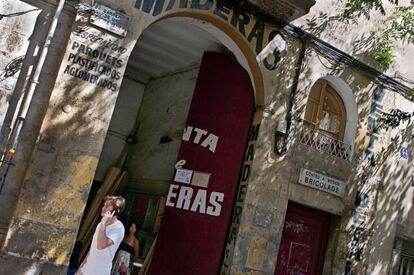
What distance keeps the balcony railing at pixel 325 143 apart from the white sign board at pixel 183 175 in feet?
7.61

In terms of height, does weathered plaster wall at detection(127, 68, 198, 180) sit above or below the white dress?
above

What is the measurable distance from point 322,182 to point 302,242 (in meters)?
1.28

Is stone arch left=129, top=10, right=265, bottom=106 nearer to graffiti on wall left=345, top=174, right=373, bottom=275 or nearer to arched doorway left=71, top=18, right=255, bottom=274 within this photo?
arched doorway left=71, top=18, right=255, bottom=274

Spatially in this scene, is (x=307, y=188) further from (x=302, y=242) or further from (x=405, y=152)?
(x=405, y=152)

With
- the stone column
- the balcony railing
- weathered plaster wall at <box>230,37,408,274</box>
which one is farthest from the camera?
the balcony railing

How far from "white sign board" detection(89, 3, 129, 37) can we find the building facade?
0.02 m

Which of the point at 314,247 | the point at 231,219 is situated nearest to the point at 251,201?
the point at 231,219

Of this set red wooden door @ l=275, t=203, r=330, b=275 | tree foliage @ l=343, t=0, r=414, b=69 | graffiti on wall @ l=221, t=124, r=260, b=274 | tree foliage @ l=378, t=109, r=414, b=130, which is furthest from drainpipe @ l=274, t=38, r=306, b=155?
tree foliage @ l=378, t=109, r=414, b=130

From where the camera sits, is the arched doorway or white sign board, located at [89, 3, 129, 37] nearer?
white sign board, located at [89, 3, 129, 37]

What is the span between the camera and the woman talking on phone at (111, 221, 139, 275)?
27.8 ft

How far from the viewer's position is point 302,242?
9156 millimetres

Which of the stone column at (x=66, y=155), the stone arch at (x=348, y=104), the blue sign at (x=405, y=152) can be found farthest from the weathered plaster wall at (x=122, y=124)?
the blue sign at (x=405, y=152)

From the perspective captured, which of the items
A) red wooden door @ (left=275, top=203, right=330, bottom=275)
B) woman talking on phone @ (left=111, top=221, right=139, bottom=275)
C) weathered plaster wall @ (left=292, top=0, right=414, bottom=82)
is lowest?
woman talking on phone @ (left=111, top=221, right=139, bottom=275)

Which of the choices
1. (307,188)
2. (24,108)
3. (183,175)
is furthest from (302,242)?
(24,108)
